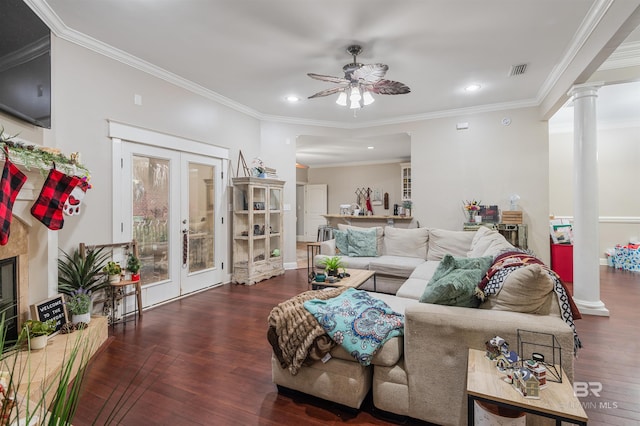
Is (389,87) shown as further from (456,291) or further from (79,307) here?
(79,307)

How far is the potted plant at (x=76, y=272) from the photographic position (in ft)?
9.67

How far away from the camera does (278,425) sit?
186cm

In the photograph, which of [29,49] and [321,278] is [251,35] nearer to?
[29,49]

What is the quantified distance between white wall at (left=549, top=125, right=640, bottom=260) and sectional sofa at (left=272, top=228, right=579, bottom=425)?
6.33 m

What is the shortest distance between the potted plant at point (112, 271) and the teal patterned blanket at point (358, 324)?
89.3 inches

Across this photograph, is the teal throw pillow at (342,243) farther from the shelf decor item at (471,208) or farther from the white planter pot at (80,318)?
the white planter pot at (80,318)

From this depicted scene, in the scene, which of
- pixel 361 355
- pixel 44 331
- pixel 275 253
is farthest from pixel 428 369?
pixel 275 253

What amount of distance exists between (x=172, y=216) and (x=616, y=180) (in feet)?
27.0

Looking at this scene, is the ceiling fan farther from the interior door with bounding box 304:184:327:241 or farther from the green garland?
the interior door with bounding box 304:184:327:241

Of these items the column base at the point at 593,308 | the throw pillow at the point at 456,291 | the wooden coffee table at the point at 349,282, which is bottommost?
the column base at the point at 593,308

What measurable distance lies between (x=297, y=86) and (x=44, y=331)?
380 cm

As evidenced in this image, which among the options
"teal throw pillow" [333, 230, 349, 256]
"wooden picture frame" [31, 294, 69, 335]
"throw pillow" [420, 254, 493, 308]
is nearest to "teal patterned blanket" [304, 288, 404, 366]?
"throw pillow" [420, 254, 493, 308]

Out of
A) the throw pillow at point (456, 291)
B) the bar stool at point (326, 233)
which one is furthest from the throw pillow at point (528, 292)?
the bar stool at point (326, 233)

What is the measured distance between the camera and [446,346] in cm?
178
